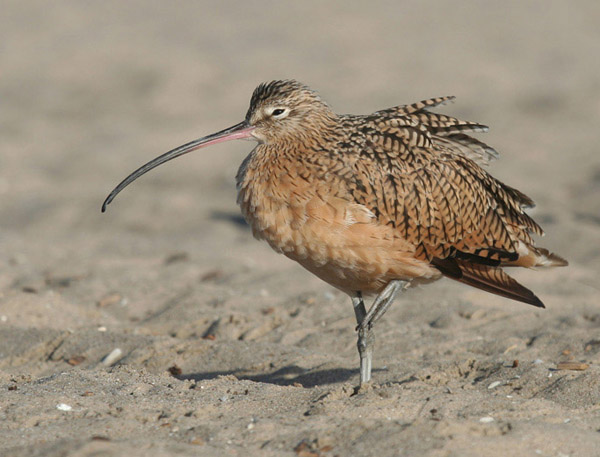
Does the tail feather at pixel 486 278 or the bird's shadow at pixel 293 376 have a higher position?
the tail feather at pixel 486 278

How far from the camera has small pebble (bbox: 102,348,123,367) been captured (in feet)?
25.2

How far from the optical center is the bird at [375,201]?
6484 mm

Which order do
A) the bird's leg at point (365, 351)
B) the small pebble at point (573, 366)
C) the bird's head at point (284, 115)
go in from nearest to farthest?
the bird's leg at point (365, 351)
the small pebble at point (573, 366)
the bird's head at point (284, 115)

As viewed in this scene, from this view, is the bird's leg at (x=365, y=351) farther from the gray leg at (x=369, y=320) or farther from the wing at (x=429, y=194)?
the wing at (x=429, y=194)

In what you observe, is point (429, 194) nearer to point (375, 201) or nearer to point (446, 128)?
point (375, 201)

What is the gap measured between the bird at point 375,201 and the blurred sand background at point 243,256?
2.58ft

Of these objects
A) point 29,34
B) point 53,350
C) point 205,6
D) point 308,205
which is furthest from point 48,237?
point 205,6

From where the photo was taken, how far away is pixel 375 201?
6.56 metres

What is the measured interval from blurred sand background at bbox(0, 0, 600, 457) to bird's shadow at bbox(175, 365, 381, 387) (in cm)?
3

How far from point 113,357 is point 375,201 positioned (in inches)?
107

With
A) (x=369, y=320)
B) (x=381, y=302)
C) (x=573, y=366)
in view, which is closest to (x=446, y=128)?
(x=381, y=302)

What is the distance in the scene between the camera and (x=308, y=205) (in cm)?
646

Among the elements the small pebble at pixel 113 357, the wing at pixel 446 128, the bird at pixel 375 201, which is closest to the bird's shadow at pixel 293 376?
the bird at pixel 375 201

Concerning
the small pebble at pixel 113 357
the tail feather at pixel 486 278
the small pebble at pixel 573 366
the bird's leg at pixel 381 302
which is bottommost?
the small pebble at pixel 113 357
